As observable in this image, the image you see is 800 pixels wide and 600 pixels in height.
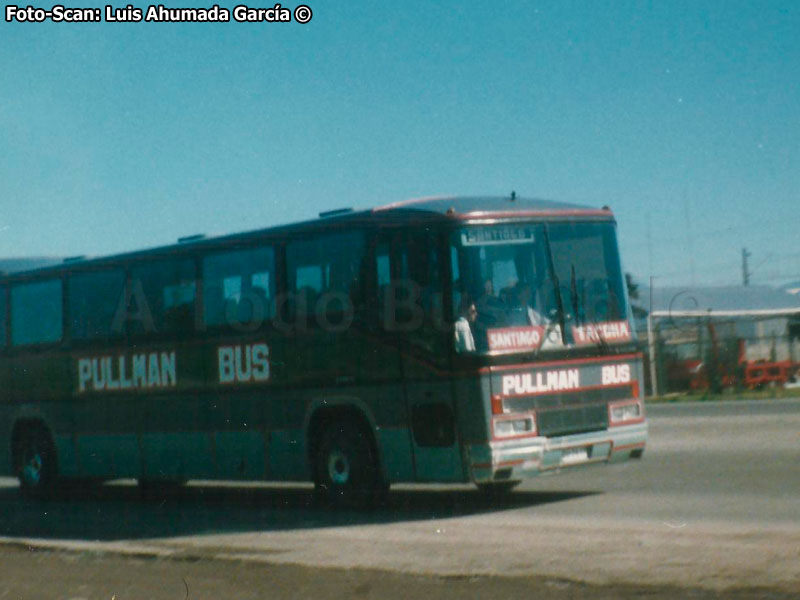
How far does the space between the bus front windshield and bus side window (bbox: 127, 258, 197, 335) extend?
430 centimetres

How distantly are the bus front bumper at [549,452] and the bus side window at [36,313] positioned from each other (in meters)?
7.92

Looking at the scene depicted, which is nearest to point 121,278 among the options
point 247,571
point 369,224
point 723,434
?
point 369,224

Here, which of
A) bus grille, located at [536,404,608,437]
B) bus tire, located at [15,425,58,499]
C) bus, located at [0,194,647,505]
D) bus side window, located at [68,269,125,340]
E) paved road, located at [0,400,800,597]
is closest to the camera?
paved road, located at [0,400,800,597]

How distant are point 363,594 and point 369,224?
226 inches

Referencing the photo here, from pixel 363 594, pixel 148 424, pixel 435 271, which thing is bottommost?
pixel 363 594

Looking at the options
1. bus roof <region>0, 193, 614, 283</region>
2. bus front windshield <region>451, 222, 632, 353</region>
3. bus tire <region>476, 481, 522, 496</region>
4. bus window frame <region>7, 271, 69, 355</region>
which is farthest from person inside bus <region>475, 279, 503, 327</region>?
bus window frame <region>7, 271, 69, 355</region>

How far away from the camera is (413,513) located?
1309 cm

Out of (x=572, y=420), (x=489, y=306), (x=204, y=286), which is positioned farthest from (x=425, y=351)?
(x=204, y=286)

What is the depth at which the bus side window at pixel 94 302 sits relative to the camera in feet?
54.4

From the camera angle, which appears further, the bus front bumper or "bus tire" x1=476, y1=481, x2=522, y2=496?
"bus tire" x1=476, y1=481, x2=522, y2=496

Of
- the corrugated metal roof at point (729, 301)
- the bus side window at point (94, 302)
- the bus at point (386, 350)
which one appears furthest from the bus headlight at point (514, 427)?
the corrugated metal roof at point (729, 301)

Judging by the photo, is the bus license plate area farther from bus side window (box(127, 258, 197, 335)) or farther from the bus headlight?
bus side window (box(127, 258, 197, 335))

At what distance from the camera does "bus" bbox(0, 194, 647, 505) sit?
12312 mm

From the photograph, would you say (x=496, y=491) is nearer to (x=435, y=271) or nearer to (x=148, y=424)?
(x=435, y=271)
